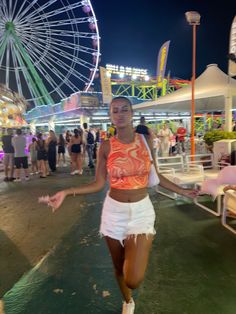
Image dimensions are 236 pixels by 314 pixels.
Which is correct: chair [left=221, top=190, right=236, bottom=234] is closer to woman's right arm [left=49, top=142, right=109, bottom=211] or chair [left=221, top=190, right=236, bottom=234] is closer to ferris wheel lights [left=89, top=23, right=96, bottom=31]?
woman's right arm [left=49, top=142, right=109, bottom=211]

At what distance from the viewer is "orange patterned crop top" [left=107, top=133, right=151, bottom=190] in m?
1.79

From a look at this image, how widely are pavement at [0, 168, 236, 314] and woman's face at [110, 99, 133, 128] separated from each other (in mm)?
1484

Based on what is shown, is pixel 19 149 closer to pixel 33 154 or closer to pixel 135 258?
pixel 33 154

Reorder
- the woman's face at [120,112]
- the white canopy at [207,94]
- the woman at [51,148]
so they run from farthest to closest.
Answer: the woman at [51,148]
the white canopy at [207,94]
the woman's face at [120,112]

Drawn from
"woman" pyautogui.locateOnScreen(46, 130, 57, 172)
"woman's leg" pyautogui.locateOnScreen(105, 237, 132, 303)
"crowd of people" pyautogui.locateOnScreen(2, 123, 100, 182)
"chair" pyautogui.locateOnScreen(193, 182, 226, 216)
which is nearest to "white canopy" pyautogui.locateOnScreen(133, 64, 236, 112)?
"crowd of people" pyautogui.locateOnScreen(2, 123, 100, 182)

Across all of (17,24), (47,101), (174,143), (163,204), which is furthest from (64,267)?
(47,101)

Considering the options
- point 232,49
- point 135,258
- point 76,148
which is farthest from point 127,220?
point 76,148

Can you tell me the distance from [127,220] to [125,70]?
42.4 metres

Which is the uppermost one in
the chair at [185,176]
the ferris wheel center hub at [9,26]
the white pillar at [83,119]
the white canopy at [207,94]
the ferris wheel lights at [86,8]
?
the ferris wheel lights at [86,8]

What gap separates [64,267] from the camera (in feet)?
9.44

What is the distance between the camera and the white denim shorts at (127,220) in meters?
1.75

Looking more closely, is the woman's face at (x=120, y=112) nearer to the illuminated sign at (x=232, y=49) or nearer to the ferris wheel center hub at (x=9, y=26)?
the illuminated sign at (x=232, y=49)

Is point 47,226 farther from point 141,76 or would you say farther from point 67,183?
point 141,76

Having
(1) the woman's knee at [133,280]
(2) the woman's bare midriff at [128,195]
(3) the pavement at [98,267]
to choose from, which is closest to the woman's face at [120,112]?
(2) the woman's bare midriff at [128,195]
